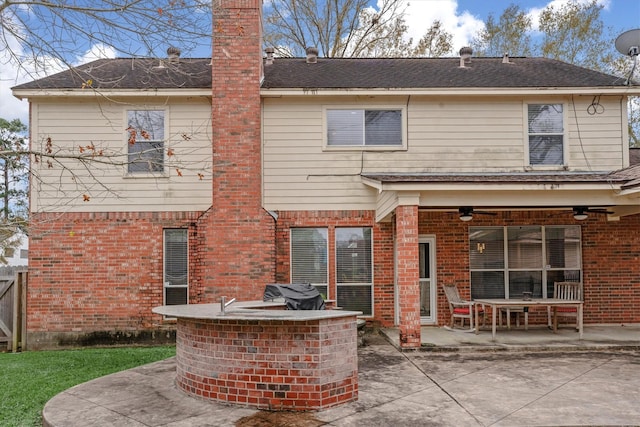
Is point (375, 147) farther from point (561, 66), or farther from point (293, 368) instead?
point (293, 368)

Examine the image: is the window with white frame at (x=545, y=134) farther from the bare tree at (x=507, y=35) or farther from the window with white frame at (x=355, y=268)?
the bare tree at (x=507, y=35)

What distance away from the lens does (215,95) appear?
33.9 ft

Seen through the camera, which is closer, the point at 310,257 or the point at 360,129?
the point at 310,257

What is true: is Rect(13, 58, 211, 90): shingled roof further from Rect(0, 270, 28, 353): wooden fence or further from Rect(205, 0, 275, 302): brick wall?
Rect(0, 270, 28, 353): wooden fence

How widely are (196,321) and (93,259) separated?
18.9 feet

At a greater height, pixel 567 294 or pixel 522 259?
pixel 522 259

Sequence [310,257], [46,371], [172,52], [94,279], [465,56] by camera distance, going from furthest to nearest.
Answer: [465,56] → [310,257] → [94,279] → [172,52] → [46,371]

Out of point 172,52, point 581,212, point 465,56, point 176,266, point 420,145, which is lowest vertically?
point 176,266

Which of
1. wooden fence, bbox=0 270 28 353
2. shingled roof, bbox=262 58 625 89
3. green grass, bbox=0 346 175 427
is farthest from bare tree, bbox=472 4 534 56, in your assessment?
wooden fence, bbox=0 270 28 353

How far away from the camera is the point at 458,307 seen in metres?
10.3

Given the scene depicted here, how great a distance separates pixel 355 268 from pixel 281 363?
5706 mm

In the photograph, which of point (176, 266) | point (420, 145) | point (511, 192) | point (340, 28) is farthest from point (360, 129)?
point (340, 28)

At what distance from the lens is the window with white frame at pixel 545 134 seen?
36.0 ft

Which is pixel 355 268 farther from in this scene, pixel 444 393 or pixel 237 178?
pixel 444 393
